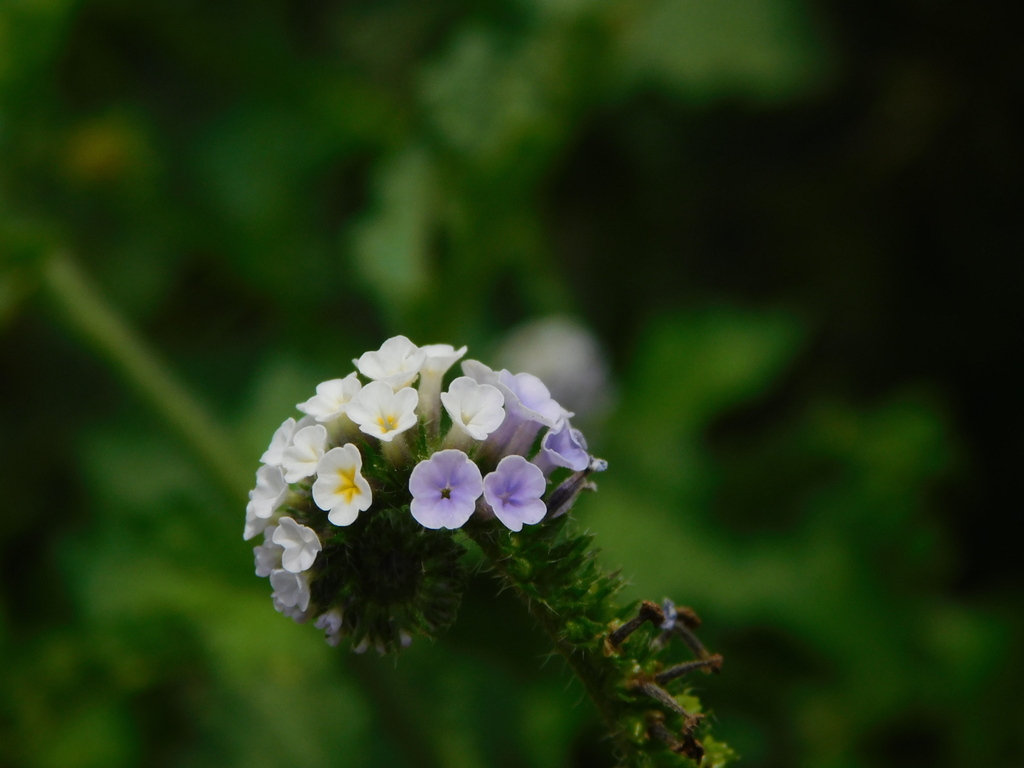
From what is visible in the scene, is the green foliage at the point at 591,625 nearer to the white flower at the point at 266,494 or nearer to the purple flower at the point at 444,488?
the purple flower at the point at 444,488

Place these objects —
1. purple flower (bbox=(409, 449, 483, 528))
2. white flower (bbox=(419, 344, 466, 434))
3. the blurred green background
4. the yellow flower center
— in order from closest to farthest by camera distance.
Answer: purple flower (bbox=(409, 449, 483, 528)) < the yellow flower center < white flower (bbox=(419, 344, 466, 434)) < the blurred green background

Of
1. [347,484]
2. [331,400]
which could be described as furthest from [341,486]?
[331,400]

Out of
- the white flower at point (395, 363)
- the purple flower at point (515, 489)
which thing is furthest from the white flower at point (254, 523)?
the purple flower at point (515, 489)

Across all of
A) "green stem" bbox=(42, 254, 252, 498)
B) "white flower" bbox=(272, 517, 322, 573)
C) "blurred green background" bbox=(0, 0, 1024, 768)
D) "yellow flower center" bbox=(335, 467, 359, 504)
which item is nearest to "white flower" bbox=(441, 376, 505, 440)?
"yellow flower center" bbox=(335, 467, 359, 504)

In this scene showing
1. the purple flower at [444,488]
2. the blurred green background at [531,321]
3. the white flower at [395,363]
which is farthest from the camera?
the blurred green background at [531,321]

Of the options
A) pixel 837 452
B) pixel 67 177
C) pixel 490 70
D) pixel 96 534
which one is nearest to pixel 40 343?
pixel 67 177

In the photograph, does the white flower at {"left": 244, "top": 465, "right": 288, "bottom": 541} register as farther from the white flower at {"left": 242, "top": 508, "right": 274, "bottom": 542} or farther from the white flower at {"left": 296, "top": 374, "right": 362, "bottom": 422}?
the white flower at {"left": 296, "top": 374, "right": 362, "bottom": 422}

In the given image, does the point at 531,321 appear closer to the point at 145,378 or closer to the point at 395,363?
the point at 145,378
